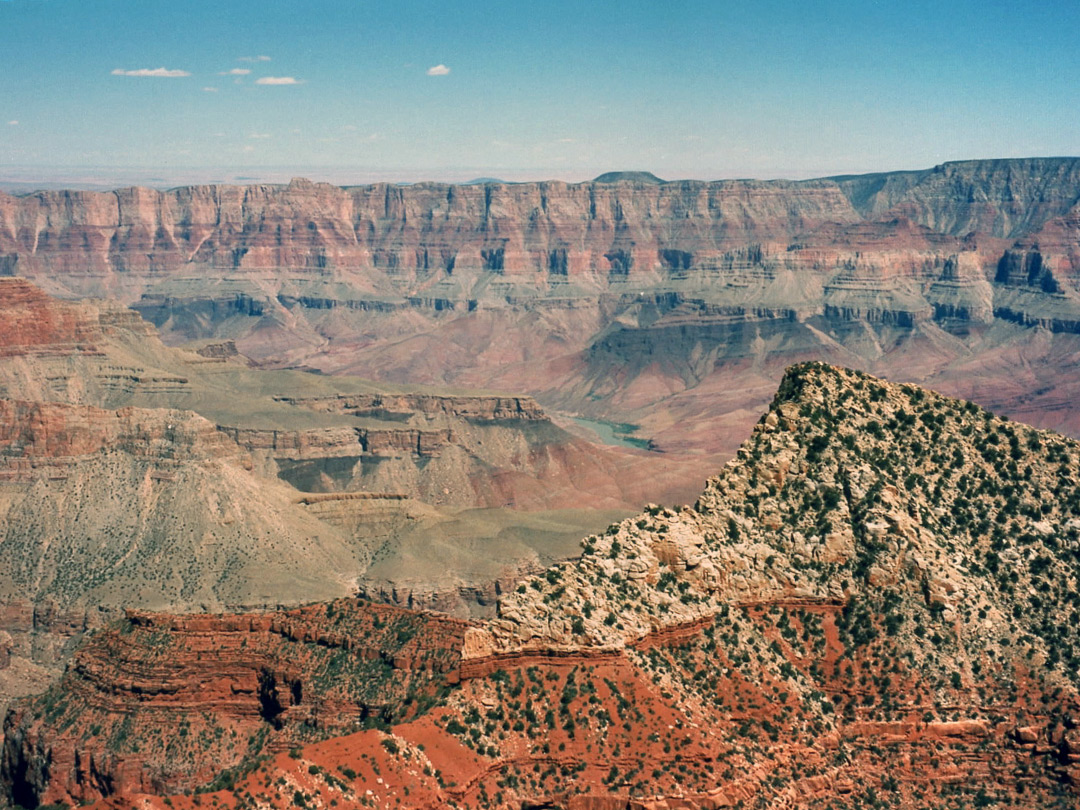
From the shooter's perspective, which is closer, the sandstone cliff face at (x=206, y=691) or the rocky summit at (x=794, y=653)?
the rocky summit at (x=794, y=653)

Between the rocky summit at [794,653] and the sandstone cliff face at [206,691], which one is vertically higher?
the rocky summit at [794,653]

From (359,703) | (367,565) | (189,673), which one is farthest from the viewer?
(367,565)

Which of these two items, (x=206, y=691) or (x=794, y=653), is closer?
(x=794, y=653)

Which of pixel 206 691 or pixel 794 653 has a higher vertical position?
pixel 794 653

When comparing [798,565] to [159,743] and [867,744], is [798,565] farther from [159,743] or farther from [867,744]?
[159,743]

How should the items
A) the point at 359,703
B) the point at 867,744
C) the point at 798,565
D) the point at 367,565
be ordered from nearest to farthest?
1. the point at 867,744
2. the point at 798,565
3. the point at 359,703
4. the point at 367,565

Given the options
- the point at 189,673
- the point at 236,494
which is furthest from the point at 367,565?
the point at 189,673

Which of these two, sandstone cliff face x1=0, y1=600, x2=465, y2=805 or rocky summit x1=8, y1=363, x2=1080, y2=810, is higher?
rocky summit x1=8, y1=363, x2=1080, y2=810

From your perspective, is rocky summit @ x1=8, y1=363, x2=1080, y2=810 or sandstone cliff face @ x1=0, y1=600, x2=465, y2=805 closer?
rocky summit @ x1=8, y1=363, x2=1080, y2=810
